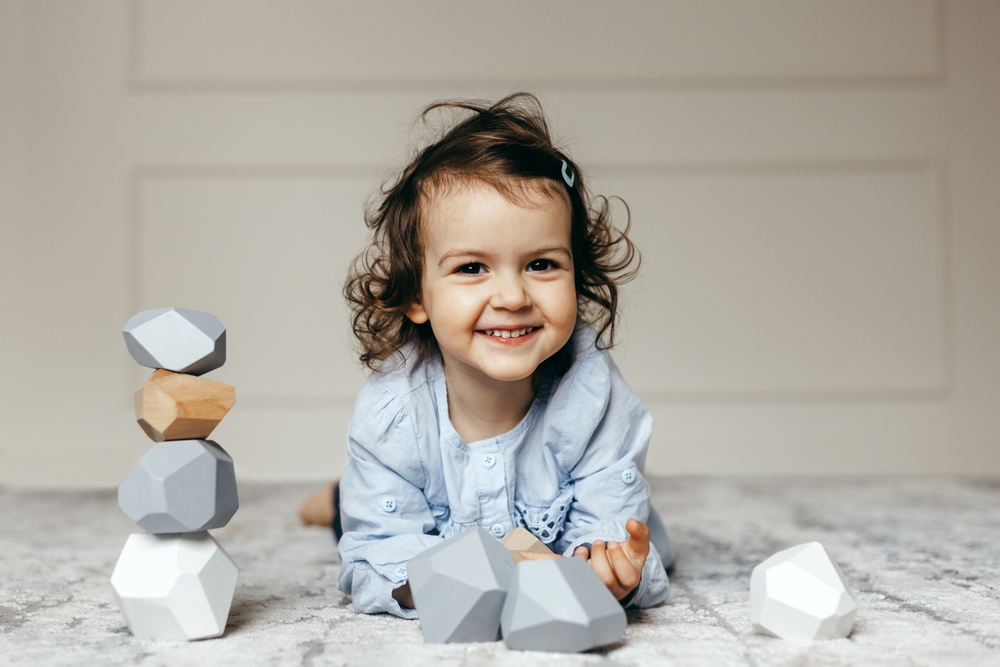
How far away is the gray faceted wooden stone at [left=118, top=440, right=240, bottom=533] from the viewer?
65 cm

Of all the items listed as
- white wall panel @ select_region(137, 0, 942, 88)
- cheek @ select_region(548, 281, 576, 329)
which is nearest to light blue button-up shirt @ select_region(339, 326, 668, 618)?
cheek @ select_region(548, 281, 576, 329)

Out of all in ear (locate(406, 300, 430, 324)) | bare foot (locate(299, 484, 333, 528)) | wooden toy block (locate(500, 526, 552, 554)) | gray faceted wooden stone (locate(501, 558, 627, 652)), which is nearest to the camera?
gray faceted wooden stone (locate(501, 558, 627, 652))

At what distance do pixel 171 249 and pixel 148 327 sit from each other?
1.17 metres

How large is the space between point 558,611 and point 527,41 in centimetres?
139

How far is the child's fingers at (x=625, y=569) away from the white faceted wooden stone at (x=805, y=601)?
0.10 meters

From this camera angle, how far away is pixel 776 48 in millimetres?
1766

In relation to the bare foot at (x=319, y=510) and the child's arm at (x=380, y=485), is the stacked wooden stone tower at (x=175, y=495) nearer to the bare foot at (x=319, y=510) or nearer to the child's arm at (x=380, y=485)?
the child's arm at (x=380, y=485)

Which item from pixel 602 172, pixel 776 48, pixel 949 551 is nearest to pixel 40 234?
pixel 602 172

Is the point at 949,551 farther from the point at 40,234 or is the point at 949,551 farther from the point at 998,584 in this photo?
the point at 40,234

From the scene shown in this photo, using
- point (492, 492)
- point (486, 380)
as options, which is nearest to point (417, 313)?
point (486, 380)

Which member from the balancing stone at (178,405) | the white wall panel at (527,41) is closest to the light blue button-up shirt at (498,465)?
the balancing stone at (178,405)

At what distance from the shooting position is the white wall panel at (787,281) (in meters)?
1.77

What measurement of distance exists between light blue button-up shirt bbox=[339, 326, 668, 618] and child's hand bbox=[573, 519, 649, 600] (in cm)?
9

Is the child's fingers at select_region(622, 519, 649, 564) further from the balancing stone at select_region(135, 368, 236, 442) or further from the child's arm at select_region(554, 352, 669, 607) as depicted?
the balancing stone at select_region(135, 368, 236, 442)
